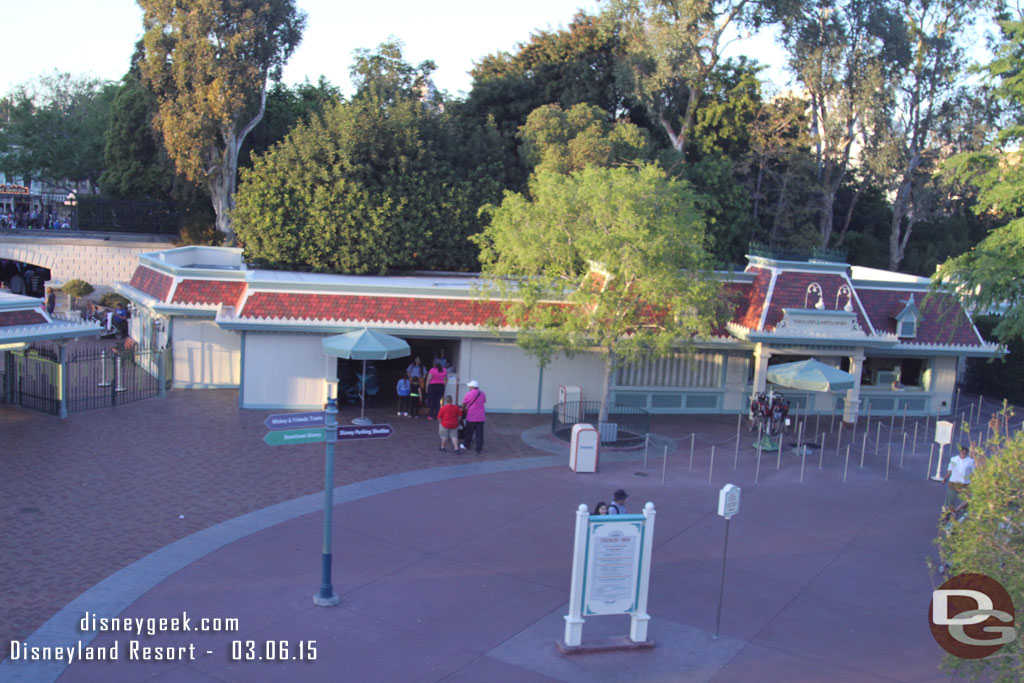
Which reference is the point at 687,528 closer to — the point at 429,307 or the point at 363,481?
the point at 363,481

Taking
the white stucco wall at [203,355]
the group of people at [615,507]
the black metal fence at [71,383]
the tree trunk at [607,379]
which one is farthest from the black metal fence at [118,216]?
the group of people at [615,507]

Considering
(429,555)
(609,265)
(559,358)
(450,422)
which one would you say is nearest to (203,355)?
(450,422)

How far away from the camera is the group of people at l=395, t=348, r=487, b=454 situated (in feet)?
58.1

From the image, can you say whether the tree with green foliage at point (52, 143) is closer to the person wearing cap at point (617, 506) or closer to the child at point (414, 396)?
the child at point (414, 396)

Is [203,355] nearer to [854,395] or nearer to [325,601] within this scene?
[325,601]

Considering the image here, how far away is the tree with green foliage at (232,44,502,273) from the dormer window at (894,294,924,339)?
1429 cm

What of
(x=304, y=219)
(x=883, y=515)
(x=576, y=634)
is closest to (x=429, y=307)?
(x=304, y=219)

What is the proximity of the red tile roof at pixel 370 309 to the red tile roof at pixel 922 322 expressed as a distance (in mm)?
10488

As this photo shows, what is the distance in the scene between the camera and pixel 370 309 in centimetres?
2125

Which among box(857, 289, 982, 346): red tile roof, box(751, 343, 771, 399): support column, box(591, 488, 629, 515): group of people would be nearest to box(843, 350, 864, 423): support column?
box(857, 289, 982, 346): red tile roof

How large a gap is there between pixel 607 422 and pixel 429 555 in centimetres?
802

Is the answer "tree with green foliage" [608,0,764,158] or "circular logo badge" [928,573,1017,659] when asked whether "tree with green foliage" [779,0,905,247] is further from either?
"circular logo badge" [928,573,1017,659]

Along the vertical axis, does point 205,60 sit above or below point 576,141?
above

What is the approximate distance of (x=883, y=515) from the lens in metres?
15.5
